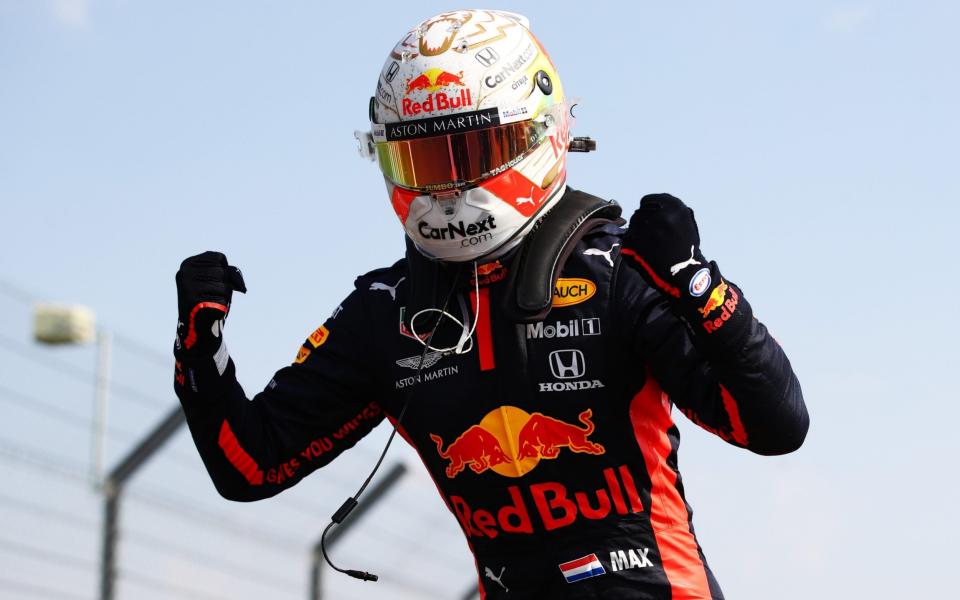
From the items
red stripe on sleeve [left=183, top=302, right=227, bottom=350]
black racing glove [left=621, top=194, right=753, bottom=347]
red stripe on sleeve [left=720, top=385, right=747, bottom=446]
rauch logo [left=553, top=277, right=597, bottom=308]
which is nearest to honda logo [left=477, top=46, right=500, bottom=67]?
rauch logo [left=553, top=277, right=597, bottom=308]

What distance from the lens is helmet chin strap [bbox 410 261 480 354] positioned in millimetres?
3941

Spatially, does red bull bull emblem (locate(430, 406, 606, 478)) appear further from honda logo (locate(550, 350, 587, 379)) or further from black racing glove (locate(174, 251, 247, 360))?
black racing glove (locate(174, 251, 247, 360))

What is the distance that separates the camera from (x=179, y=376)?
13.6ft

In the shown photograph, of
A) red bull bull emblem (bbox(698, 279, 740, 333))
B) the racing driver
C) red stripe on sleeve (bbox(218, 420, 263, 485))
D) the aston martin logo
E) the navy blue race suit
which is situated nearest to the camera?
red bull bull emblem (bbox(698, 279, 740, 333))

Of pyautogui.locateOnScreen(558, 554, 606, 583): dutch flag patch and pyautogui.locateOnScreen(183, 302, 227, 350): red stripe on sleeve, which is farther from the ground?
pyautogui.locateOnScreen(183, 302, 227, 350): red stripe on sleeve

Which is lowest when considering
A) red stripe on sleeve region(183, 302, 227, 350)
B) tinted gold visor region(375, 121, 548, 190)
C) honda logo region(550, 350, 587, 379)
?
honda logo region(550, 350, 587, 379)

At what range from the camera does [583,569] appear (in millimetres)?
3801

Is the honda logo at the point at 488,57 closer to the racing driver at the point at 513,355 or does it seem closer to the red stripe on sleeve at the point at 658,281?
the racing driver at the point at 513,355

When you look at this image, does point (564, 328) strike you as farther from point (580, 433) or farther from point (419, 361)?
point (419, 361)

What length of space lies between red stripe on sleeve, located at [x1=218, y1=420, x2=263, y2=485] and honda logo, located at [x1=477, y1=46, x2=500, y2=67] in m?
1.25

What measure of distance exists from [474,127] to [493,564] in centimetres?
120

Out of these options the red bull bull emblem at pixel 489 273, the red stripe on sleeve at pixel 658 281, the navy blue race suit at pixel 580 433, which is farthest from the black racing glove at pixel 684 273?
the red bull bull emblem at pixel 489 273

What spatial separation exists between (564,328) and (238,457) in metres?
1.04

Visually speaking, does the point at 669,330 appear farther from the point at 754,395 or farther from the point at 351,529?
the point at 351,529
